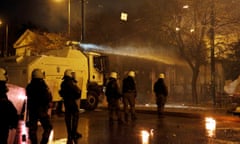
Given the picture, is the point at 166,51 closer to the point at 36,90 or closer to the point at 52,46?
the point at 52,46

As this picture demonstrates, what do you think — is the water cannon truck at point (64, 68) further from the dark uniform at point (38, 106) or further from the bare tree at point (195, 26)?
the dark uniform at point (38, 106)

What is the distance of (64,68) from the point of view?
17906 millimetres

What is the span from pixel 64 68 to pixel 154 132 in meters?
7.79

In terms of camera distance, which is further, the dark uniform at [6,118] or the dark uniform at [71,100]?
the dark uniform at [71,100]

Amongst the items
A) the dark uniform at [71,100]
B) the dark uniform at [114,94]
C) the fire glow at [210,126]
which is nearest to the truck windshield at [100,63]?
the dark uniform at [114,94]

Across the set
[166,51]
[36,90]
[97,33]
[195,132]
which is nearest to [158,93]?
[195,132]

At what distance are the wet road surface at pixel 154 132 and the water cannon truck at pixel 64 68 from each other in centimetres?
344

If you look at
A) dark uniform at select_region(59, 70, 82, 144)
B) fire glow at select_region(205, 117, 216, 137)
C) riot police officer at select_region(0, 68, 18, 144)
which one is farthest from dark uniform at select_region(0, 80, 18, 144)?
fire glow at select_region(205, 117, 216, 137)

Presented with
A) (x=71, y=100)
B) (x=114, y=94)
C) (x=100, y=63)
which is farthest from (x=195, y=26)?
(x=71, y=100)

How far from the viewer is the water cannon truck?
55.3ft

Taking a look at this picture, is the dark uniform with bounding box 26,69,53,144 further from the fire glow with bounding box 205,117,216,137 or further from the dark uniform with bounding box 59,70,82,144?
the fire glow with bounding box 205,117,216,137

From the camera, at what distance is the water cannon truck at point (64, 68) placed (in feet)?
55.3

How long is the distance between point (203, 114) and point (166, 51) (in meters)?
15.6

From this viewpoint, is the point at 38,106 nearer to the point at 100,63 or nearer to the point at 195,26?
the point at 100,63
